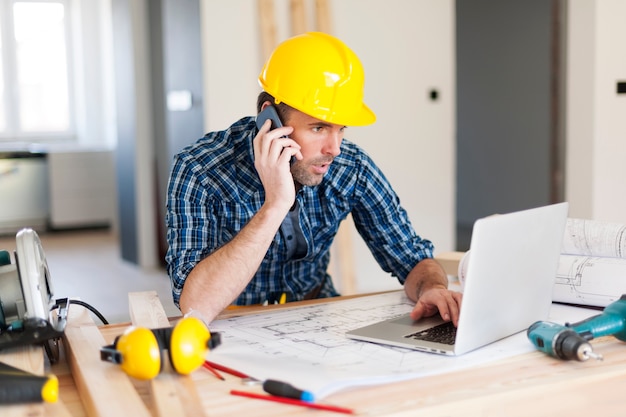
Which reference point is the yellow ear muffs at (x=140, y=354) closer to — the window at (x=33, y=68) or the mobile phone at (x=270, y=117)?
the mobile phone at (x=270, y=117)

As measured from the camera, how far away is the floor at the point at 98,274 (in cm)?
486

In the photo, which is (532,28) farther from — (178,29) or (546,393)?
(546,393)

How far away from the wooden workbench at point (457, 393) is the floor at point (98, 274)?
9.27ft

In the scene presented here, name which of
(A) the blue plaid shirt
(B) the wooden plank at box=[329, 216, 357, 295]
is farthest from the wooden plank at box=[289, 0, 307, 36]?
(A) the blue plaid shirt

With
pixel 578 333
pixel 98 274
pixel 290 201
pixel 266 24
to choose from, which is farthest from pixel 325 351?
pixel 98 274

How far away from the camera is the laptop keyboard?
1447 millimetres

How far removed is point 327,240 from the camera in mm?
2191

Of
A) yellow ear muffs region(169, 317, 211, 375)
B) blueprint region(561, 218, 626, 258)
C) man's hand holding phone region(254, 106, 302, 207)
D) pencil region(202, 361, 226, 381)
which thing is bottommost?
pencil region(202, 361, 226, 381)

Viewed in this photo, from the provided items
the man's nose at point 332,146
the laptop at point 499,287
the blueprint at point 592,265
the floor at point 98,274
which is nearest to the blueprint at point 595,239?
the blueprint at point 592,265

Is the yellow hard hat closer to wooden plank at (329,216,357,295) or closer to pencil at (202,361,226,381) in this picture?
pencil at (202,361,226,381)

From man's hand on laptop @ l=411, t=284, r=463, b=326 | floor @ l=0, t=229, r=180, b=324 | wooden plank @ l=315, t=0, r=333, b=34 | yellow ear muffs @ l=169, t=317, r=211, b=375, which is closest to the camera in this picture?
yellow ear muffs @ l=169, t=317, r=211, b=375

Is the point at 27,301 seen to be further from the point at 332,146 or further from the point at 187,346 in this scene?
the point at 332,146

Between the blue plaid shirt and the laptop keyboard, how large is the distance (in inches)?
22.0

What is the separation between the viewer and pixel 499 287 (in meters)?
1.36
